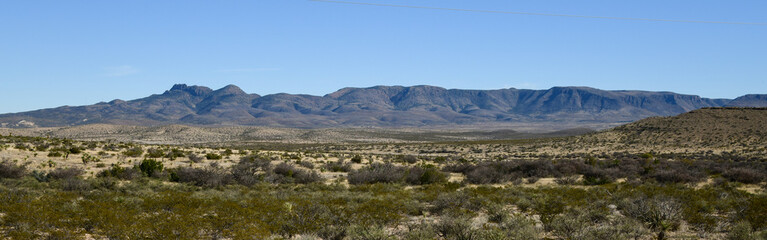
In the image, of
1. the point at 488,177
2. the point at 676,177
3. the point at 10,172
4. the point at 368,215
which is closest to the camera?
the point at 368,215

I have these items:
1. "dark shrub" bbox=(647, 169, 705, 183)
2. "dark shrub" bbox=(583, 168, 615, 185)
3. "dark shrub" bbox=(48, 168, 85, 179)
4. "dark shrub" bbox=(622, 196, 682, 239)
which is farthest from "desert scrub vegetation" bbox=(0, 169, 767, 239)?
"dark shrub" bbox=(647, 169, 705, 183)

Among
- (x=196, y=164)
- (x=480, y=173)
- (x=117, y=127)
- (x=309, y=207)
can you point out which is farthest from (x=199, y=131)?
(x=309, y=207)

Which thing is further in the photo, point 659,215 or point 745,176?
point 745,176

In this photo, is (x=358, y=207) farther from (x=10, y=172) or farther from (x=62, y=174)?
(x=10, y=172)

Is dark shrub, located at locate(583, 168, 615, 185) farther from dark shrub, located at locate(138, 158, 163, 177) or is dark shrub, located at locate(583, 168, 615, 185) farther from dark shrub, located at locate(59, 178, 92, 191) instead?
dark shrub, located at locate(59, 178, 92, 191)

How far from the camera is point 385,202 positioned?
15430 mm

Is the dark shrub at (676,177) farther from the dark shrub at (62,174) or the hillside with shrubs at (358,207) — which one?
the dark shrub at (62,174)

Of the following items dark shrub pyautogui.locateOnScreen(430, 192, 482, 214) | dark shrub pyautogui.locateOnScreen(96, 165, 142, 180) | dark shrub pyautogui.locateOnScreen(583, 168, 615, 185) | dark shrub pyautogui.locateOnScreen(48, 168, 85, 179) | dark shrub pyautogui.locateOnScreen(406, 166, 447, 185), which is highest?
dark shrub pyautogui.locateOnScreen(48, 168, 85, 179)

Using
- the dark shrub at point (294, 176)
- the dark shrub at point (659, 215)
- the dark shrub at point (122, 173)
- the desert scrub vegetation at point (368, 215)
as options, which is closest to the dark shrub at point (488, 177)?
the desert scrub vegetation at point (368, 215)

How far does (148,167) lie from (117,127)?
5235 inches

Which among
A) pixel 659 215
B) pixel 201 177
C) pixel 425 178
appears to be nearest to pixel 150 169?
pixel 201 177

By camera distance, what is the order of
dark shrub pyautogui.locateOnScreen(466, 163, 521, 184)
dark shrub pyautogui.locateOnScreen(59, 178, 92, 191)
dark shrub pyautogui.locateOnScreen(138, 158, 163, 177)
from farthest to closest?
dark shrub pyautogui.locateOnScreen(466, 163, 521, 184)
dark shrub pyautogui.locateOnScreen(138, 158, 163, 177)
dark shrub pyautogui.locateOnScreen(59, 178, 92, 191)

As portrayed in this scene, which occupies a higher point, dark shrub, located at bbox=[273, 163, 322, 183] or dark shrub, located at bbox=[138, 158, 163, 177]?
dark shrub, located at bbox=[138, 158, 163, 177]

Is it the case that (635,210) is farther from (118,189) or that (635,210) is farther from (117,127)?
(117,127)
